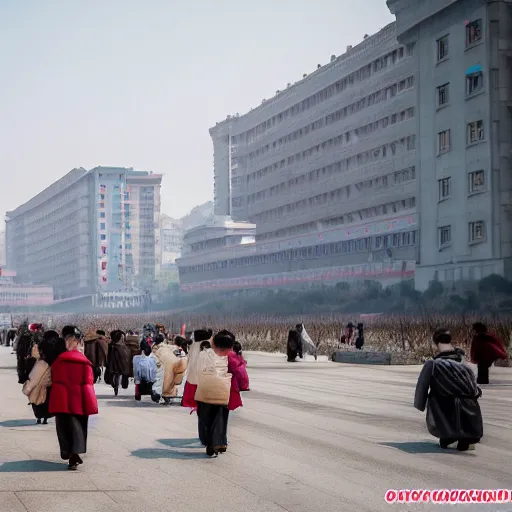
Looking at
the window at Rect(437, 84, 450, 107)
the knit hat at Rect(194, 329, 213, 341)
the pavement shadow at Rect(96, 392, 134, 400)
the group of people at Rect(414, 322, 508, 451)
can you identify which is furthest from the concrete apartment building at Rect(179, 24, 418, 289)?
the group of people at Rect(414, 322, 508, 451)

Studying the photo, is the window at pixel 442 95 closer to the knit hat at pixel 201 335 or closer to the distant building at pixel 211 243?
the knit hat at pixel 201 335

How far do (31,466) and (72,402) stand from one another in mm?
824

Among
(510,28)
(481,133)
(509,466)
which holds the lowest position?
(509,466)

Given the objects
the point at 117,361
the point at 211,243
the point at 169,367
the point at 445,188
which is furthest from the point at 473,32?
the point at 211,243

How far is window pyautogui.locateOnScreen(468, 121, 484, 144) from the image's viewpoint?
6931cm

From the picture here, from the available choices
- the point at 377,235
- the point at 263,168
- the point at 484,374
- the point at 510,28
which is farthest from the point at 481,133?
the point at 263,168

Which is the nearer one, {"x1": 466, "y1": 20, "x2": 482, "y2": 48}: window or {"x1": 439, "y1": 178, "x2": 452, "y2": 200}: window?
{"x1": 466, "y1": 20, "x2": 482, "y2": 48}: window

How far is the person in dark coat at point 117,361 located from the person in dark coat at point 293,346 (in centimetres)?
1742

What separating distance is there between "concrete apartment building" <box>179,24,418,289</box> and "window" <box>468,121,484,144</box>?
23527mm

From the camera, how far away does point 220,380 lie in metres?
13.1

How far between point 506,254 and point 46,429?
55.0 metres

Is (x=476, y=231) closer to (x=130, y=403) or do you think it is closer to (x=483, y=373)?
(x=483, y=373)

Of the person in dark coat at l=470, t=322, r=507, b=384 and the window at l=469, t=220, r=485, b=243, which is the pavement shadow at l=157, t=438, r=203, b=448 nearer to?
Result: the person in dark coat at l=470, t=322, r=507, b=384

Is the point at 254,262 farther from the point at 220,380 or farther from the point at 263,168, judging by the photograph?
the point at 220,380
